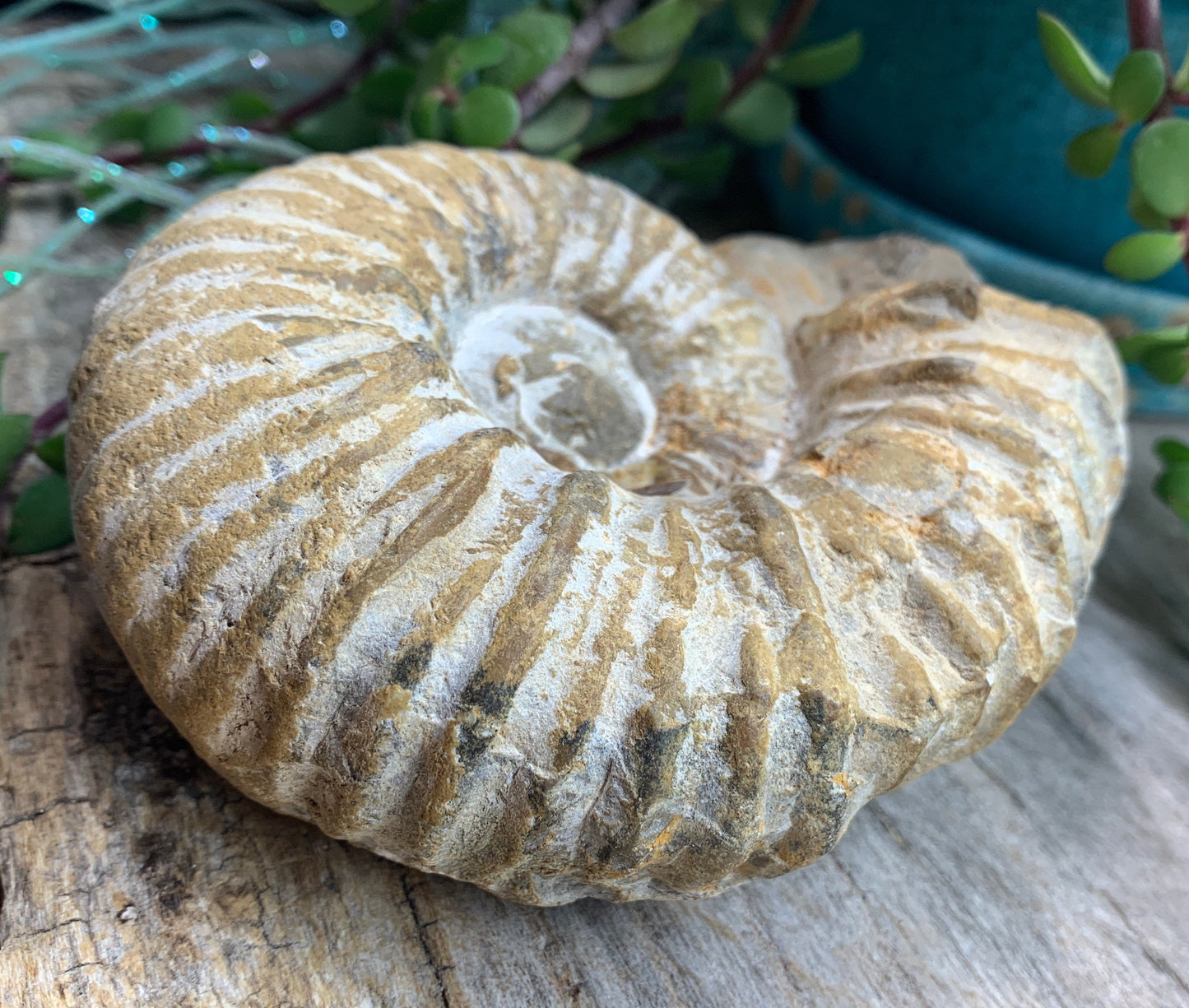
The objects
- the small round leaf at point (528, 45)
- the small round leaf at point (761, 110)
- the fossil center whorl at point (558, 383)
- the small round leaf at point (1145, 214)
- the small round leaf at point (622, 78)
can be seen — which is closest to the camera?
the fossil center whorl at point (558, 383)

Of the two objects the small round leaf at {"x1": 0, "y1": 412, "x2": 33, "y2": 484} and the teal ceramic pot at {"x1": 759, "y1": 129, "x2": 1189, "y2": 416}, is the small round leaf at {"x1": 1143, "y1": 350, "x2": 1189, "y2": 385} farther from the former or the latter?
the small round leaf at {"x1": 0, "y1": 412, "x2": 33, "y2": 484}

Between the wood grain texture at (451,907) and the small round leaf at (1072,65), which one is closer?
the wood grain texture at (451,907)

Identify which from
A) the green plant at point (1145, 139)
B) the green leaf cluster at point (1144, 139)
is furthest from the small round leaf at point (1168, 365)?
the green leaf cluster at point (1144, 139)

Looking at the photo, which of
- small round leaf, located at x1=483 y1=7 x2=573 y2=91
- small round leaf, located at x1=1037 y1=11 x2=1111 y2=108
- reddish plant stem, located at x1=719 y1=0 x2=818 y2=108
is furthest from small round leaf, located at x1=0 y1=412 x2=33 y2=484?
small round leaf, located at x1=1037 y1=11 x2=1111 y2=108

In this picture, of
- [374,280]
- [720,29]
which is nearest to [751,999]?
[374,280]

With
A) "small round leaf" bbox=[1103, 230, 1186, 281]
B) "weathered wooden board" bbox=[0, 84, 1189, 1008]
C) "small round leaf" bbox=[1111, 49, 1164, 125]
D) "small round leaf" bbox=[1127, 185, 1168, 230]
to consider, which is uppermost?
"small round leaf" bbox=[1111, 49, 1164, 125]

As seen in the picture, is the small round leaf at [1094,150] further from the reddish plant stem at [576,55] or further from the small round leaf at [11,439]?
the small round leaf at [11,439]

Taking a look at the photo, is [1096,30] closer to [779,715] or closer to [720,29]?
[720,29]
